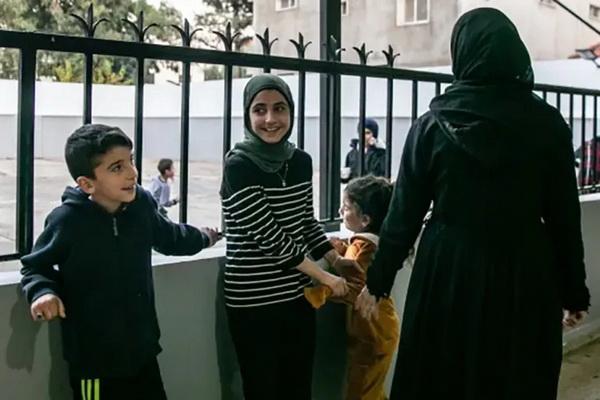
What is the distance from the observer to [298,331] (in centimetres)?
239

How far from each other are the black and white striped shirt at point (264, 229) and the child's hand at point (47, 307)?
0.63 metres

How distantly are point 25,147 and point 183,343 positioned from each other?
80cm

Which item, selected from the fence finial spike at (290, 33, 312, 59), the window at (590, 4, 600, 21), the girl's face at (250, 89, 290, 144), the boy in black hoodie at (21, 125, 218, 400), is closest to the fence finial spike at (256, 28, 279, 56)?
the fence finial spike at (290, 33, 312, 59)

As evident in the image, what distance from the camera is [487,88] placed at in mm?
2000

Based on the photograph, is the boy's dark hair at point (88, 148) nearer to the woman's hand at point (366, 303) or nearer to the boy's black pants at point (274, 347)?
the boy's black pants at point (274, 347)

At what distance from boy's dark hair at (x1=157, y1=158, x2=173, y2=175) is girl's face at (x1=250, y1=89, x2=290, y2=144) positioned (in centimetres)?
64

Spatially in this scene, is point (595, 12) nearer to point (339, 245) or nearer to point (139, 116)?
point (339, 245)

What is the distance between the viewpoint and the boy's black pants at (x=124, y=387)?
1.92 meters

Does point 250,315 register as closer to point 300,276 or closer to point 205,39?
point 300,276

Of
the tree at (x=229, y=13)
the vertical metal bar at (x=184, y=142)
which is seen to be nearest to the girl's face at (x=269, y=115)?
the vertical metal bar at (x=184, y=142)

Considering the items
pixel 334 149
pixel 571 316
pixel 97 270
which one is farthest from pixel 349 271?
pixel 97 270

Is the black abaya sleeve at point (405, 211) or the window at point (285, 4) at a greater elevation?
the window at point (285, 4)

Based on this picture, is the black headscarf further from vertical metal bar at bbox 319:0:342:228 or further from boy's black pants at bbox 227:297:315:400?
vertical metal bar at bbox 319:0:342:228

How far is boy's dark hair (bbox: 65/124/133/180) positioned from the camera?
1.90m
